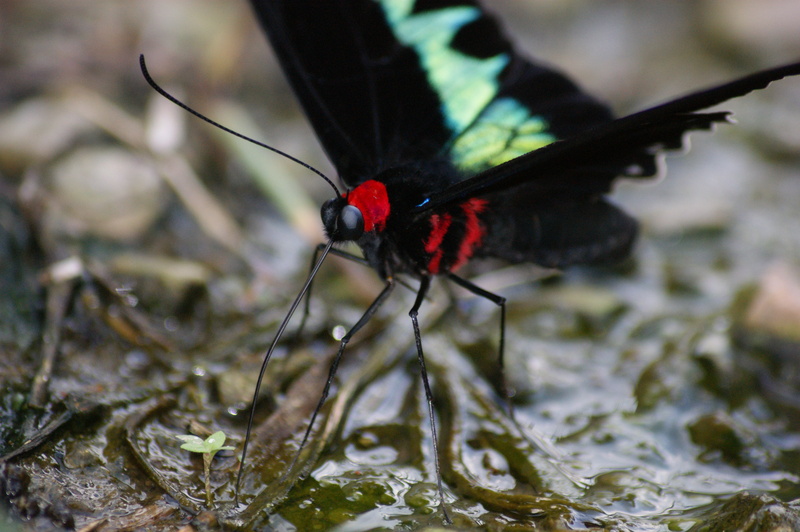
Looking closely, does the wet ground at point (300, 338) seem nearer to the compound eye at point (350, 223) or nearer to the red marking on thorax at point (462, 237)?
the red marking on thorax at point (462, 237)

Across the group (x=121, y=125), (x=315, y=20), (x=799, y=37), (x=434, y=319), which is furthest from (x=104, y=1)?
(x=799, y=37)

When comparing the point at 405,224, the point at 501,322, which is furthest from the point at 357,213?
the point at 501,322

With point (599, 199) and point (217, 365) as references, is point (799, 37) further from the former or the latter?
point (217, 365)

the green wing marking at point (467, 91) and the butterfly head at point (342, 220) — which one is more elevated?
the green wing marking at point (467, 91)

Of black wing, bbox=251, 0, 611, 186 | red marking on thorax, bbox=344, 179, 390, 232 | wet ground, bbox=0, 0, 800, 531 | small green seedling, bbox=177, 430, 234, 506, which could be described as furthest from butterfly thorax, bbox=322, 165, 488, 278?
small green seedling, bbox=177, 430, 234, 506

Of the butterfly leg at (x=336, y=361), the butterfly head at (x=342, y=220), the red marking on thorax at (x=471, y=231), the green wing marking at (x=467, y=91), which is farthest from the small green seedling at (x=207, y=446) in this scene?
the green wing marking at (x=467, y=91)

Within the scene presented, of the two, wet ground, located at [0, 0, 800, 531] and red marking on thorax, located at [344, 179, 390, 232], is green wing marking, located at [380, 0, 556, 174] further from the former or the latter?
wet ground, located at [0, 0, 800, 531]

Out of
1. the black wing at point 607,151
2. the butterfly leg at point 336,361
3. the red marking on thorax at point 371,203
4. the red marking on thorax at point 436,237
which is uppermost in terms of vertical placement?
the black wing at point 607,151
